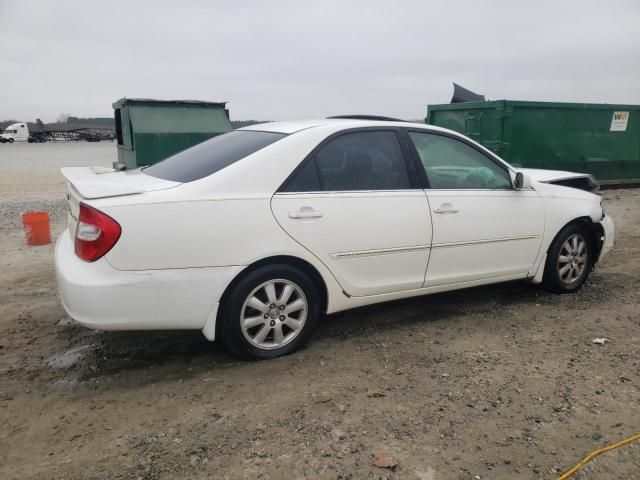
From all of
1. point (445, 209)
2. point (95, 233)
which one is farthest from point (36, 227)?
point (445, 209)

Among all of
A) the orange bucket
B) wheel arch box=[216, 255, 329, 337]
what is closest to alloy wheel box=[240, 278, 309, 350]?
wheel arch box=[216, 255, 329, 337]

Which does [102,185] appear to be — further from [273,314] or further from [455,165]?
[455,165]

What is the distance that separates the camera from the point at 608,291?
16.4 feet

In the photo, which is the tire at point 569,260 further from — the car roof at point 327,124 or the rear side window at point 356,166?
the rear side window at point 356,166

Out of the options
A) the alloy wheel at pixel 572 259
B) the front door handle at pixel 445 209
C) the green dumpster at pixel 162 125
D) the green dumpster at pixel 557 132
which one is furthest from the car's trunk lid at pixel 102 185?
the green dumpster at pixel 557 132

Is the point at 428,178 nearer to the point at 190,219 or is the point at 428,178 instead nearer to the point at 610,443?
the point at 190,219

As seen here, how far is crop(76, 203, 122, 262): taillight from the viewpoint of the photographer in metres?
2.96

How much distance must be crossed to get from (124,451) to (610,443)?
7.80 feet

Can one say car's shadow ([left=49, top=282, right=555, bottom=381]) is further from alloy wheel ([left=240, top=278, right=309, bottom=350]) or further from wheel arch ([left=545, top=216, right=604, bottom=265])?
wheel arch ([left=545, top=216, right=604, bottom=265])

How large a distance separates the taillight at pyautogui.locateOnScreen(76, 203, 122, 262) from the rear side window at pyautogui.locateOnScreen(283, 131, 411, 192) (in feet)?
3.54

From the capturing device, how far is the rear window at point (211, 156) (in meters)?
3.45

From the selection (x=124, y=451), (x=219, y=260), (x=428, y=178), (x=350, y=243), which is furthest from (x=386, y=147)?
(x=124, y=451)

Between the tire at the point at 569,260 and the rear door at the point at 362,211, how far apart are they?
1.48m

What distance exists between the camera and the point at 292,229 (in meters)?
3.39
